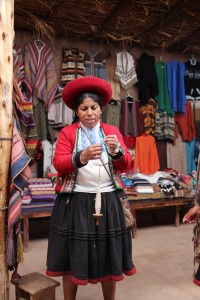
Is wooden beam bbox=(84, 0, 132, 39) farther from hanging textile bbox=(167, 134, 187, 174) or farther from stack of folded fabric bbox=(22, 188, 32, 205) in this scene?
stack of folded fabric bbox=(22, 188, 32, 205)

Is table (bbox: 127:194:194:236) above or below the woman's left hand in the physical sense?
below

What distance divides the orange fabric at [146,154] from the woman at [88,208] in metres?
3.60

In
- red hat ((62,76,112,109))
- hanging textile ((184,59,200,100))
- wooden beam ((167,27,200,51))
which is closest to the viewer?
red hat ((62,76,112,109))

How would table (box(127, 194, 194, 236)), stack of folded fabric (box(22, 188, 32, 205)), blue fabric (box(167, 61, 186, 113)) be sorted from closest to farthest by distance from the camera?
stack of folded fabric (box(22, 188, 32, 205)) < table (box(127, 194, 194, 236)) < blue fabric (box(167, 61, 186, 113))

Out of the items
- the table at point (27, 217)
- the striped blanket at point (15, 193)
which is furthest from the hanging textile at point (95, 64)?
the striped blanket at point (15, 193)

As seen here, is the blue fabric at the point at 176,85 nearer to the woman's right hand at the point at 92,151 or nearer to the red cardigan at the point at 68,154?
the red cardigan at the point at 68,154

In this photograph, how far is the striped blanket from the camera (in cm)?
199

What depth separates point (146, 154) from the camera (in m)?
5.83

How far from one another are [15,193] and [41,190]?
7.86 ft

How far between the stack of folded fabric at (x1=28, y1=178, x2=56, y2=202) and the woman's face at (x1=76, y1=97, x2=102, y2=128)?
2432 millimetres

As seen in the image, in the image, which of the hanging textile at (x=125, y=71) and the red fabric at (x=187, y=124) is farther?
the red fabric at (x=187, y=124)

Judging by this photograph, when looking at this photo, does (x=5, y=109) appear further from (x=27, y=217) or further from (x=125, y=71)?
(x=125, y=71)

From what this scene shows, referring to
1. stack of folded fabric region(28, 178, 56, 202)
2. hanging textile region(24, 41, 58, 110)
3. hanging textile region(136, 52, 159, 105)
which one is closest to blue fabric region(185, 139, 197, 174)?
hanging textile region(136, 52, 159, 105)

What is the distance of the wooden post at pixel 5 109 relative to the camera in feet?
6.43
